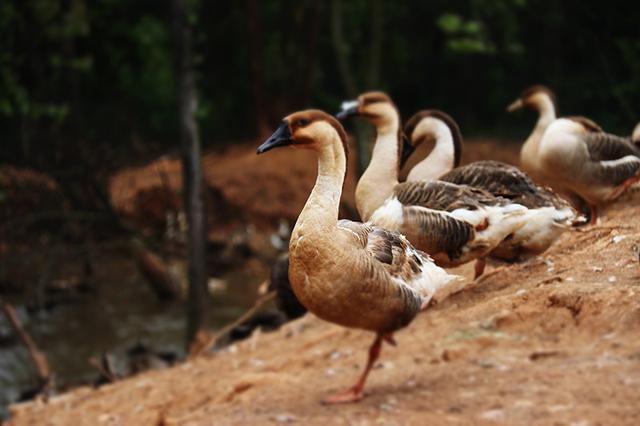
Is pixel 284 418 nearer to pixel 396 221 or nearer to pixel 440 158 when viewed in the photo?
pixel 396 221

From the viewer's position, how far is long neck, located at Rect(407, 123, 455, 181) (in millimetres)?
6668

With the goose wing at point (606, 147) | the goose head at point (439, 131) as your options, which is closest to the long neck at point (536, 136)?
the goose wing at point (606, 147)

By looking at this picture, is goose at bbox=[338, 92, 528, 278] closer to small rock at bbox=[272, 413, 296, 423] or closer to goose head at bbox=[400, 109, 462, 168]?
goose head at bbox=[400, 109, 462, 168]

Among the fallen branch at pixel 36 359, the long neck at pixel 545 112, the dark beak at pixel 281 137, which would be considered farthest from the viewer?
the fallen branch at pixel 36 359

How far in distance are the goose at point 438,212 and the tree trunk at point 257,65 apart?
17.4m

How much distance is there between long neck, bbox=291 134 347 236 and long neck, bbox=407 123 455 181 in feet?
6.83

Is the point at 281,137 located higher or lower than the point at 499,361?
higher

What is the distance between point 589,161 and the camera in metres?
7.84

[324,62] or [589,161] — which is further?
[324,62]

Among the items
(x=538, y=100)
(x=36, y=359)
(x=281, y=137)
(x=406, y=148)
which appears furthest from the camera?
(x=36, y=359)

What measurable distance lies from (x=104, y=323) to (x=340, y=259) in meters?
11.2

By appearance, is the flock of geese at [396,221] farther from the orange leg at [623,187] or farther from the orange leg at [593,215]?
the orange leg at [593,215]

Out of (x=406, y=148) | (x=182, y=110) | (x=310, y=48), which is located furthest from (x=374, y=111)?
(x=310, y=48)

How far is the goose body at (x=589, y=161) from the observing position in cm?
777
